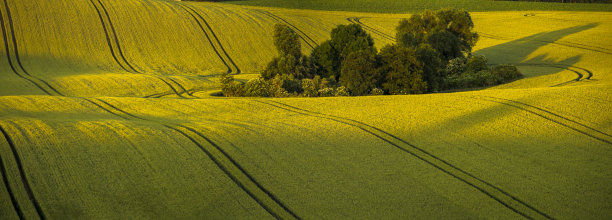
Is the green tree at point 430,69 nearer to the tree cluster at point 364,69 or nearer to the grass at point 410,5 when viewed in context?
the tree cluster at point 364,69

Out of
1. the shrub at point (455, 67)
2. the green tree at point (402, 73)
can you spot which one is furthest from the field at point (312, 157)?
the shrub at point (455, 67)

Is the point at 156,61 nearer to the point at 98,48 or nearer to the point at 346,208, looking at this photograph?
A: the point at 98,48

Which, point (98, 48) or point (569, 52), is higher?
point (98, 48)

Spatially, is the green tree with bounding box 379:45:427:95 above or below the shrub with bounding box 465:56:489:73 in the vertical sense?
above

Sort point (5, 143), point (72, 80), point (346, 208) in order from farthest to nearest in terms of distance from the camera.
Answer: point (72, 80) < point (5, 143) < point (346, 208)

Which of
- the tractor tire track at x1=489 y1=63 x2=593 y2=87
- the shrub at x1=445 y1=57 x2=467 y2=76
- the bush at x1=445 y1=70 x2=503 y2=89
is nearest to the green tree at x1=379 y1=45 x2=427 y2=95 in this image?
the bush at x1=445 y1=70 x2=503 y2=89

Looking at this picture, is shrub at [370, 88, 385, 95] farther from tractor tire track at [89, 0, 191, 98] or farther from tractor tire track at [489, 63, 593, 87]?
tractor tire track at [89, 0, 191, 98]

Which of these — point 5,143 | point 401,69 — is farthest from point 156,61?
point 5,143
